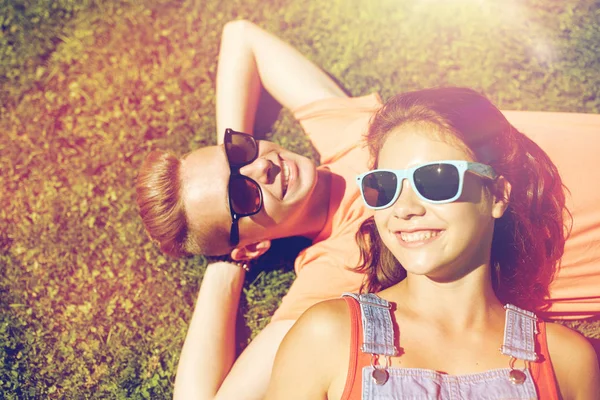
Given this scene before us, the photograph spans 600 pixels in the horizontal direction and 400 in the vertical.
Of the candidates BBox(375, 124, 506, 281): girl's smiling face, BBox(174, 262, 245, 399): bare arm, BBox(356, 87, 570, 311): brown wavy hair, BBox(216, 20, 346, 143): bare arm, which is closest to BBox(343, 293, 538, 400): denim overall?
BBox(375, 124, 506, 281): girl's smiling face

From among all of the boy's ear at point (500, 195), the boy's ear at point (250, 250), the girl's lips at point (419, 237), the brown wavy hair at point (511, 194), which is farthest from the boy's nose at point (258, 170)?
the boy's ear at point (500, 195)

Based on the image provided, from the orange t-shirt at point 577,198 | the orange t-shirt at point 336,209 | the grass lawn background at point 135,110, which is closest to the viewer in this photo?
the orange t-shirt at point 577,198

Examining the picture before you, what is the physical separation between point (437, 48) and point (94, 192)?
3276 millimetres

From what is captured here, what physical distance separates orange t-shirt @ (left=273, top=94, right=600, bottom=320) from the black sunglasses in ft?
2.07

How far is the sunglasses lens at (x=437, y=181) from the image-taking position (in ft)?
8.88

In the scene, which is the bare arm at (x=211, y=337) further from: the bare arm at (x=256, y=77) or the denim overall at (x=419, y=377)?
the denim overall at (x=419, y=377)

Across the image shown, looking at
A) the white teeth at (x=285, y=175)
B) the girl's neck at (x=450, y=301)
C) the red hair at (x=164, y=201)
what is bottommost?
the girl's neck at (x=450, y=301)

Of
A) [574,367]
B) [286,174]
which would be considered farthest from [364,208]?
[574,367]

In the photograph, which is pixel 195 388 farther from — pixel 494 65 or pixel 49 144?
pixel 494 65

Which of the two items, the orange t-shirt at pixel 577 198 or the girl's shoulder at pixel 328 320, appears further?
the orange t-shirt at pixel 577 198

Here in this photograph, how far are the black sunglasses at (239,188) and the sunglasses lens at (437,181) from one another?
1.20 meters

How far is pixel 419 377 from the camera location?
2861mm

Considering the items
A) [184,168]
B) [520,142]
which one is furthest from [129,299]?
[520,142]

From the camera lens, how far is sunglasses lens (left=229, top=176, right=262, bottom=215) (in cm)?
354
